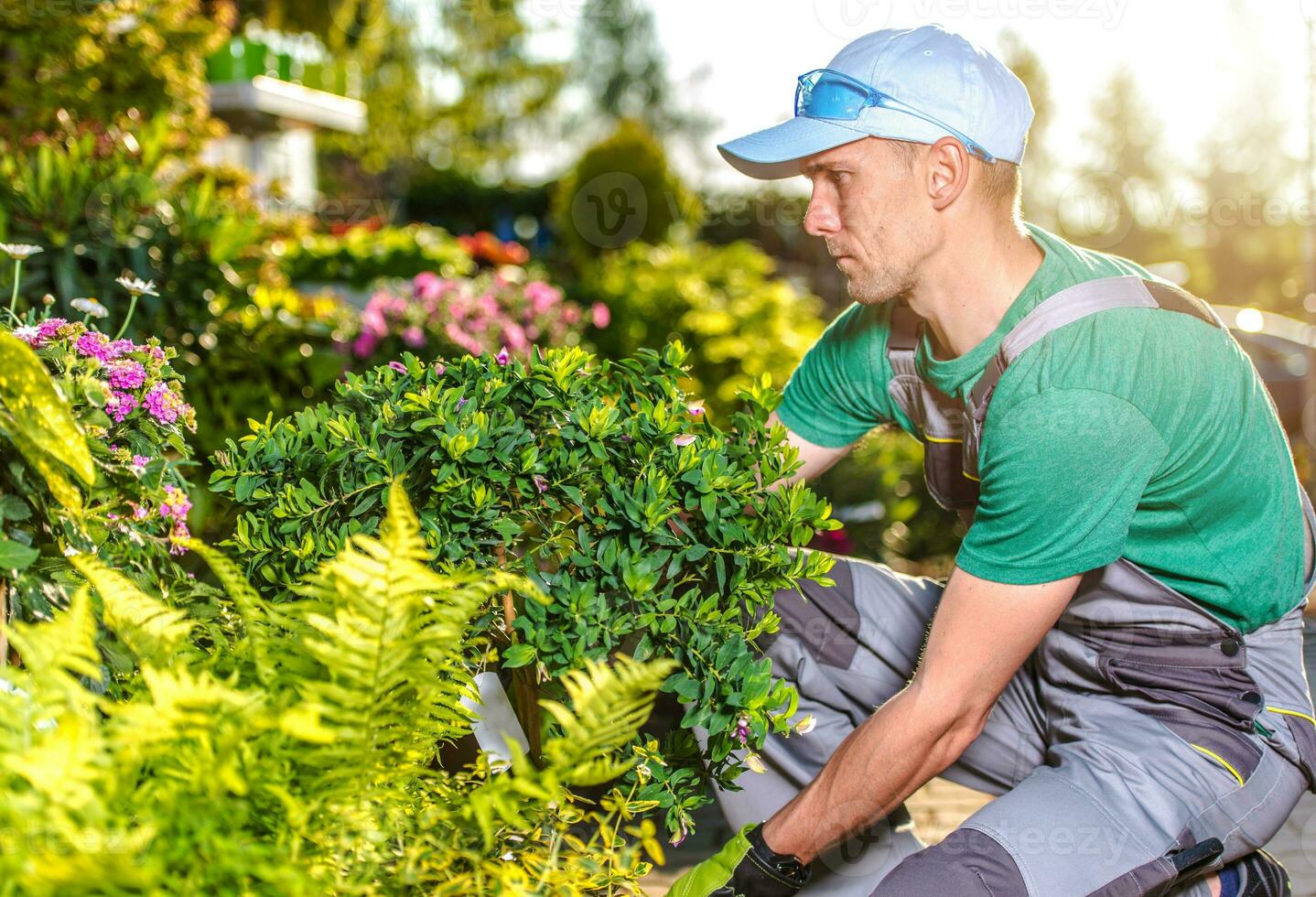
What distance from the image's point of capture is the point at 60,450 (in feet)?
4.41

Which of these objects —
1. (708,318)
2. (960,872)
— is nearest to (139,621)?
(960,872)

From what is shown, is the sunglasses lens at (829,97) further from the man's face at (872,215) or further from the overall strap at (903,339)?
the overall strap at (903,339)

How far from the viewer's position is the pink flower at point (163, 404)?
1778 millimetres

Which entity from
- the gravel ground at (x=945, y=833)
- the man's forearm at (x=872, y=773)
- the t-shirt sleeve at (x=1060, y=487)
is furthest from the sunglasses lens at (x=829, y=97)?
the gravel ground at (x=945, y=833)

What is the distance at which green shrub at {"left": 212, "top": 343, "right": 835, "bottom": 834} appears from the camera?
1649 mm

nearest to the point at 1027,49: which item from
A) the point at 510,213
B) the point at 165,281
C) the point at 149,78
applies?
the point at 510,213

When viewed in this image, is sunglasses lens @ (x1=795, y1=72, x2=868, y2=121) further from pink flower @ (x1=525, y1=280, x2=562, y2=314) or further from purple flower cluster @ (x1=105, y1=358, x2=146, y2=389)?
pink flower @ (x1=525, y1=280, x2=562, y2=314)

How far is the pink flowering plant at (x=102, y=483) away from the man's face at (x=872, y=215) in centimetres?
113

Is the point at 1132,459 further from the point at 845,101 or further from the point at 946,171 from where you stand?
the point at 845,101

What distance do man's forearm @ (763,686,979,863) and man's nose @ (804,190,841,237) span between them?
0.83 meters

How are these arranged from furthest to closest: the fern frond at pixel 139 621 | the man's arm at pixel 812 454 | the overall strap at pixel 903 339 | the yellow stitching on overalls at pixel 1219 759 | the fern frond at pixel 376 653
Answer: the man's arm at pixel 812 454, the overall strap at pixel 903 339, the yellow stitching on overalls at pixel 1219 759, the fern frond at pixel 139 621, the fern frond at pixel 376 653

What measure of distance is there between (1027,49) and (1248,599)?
115 ft

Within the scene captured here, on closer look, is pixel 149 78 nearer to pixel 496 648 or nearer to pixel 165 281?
pixel 165 281

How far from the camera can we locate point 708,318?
7961 millimetres
